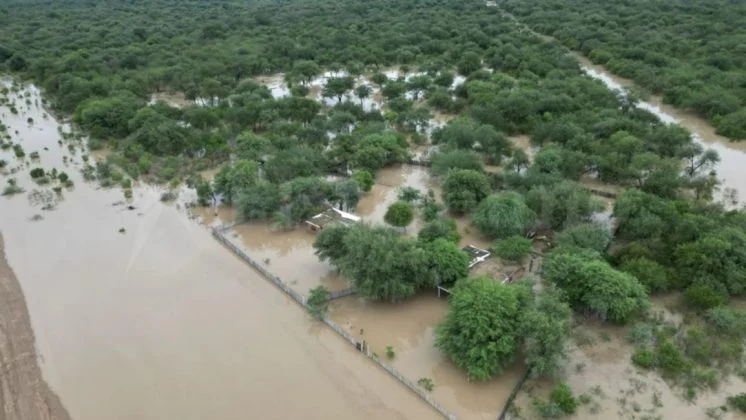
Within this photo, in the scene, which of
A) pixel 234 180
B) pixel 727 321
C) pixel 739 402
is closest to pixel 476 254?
pixel 727 321

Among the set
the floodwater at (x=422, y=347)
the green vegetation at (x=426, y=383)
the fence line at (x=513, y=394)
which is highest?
the fence line at (x=513, y=394)

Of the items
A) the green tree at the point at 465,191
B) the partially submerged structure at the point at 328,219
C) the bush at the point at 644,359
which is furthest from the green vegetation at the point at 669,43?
the partially submerged structure at the point at 328,219

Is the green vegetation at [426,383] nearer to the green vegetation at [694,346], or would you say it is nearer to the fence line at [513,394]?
the fence line at [513,394]

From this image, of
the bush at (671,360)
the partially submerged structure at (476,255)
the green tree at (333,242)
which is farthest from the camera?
the partially submerged structure at (476,255)

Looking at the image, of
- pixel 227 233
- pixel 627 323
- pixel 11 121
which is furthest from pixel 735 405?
pixel 11 121

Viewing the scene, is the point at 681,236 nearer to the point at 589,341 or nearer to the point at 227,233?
the point at 589,341

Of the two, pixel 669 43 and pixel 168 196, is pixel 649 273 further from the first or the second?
pixel 669 43
